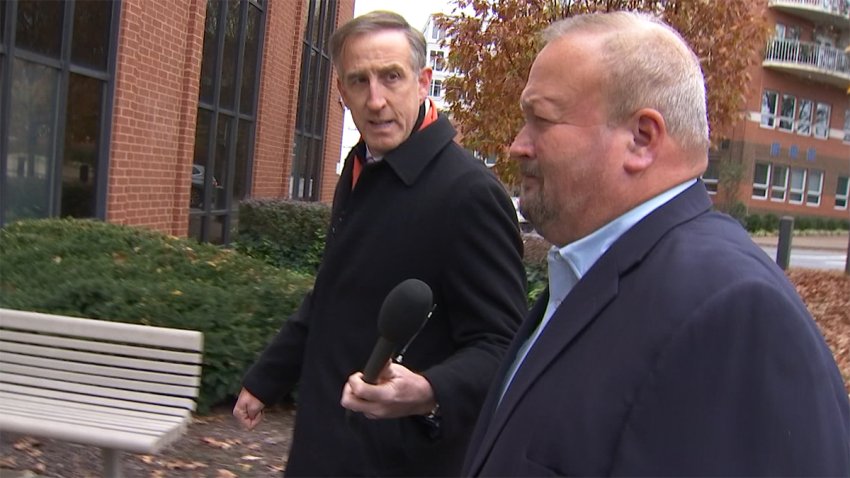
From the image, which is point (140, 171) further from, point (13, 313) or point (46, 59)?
point (13, 313)

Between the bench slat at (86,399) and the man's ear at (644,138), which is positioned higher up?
the man's ear at (644,138)

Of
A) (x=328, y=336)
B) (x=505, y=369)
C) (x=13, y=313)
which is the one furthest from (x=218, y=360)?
(x=505, y=369)

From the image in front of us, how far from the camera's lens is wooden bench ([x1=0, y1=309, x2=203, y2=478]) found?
4.12 m

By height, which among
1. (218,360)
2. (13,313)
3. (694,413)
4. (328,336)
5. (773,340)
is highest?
(773,340)

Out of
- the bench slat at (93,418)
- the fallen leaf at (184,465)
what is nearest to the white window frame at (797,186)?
the fallen leaf at (184,465)

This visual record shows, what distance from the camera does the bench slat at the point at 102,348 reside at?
425 cm

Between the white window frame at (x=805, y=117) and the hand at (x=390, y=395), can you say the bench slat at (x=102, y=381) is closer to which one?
the hand at (x=390, y=395)

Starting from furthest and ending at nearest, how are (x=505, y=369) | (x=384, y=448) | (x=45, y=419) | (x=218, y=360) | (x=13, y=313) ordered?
(x=218, y=360), (x=13, y=313), (x=45, y=419), (x=384, y=448), (x=505, y=369)

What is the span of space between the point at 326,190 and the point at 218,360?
653 inches

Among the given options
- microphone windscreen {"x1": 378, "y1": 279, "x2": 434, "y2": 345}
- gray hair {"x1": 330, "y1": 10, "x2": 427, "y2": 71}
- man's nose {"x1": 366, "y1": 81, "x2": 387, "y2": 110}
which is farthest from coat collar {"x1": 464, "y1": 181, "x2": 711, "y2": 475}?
gray hair {"x1": 330, "y1": 10, "x2": 427, "y2": 71}

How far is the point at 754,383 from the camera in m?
1.19

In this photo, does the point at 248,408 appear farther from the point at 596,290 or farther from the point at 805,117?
the point at 805,117

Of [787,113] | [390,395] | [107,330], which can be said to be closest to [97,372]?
[107,330]

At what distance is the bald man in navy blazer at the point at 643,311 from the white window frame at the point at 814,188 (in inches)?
1818
